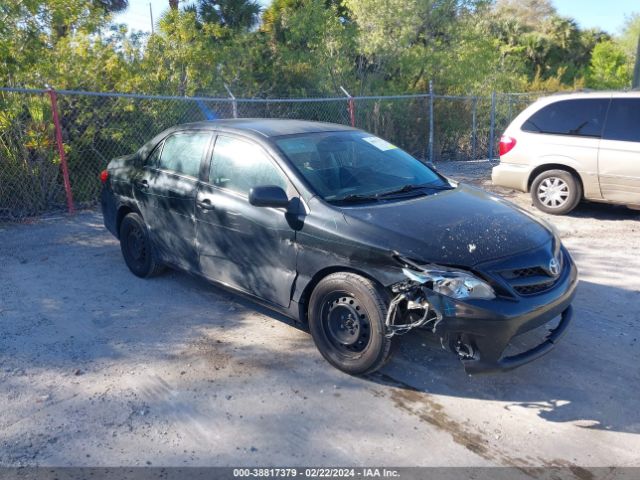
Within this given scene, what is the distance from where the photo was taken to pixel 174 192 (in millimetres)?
5098

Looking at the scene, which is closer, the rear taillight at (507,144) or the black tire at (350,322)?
the black tire at (350,322)

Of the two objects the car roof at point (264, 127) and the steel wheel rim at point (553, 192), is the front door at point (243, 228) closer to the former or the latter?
the car roof at point (264, 127)

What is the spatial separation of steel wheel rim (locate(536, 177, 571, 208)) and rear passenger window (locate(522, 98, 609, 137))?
2.34ft

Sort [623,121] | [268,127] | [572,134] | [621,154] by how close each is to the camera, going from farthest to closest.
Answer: [572,134] < [623,121] < [621,154] < [268,127]

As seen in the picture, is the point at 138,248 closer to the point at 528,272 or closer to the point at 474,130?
the point at 528,272

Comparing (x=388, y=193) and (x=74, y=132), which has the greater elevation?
(x=74, y=132)

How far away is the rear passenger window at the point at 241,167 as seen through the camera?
4395 mm

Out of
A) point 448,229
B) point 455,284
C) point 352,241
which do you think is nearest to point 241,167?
point 352,241

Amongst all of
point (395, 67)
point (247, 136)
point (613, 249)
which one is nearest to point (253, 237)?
point (247, 136)

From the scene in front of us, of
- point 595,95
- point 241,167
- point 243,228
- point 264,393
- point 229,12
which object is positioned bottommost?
point 264,393

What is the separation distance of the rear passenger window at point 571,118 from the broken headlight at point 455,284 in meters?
5.73

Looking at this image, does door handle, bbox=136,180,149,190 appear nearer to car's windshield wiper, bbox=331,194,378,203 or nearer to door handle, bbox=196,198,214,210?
door handle, bbox=196,198,214,210

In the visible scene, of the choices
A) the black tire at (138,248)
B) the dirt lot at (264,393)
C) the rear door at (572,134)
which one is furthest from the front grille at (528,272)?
the rear door at (572,134)

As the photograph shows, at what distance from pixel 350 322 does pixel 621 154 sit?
19.1ft
